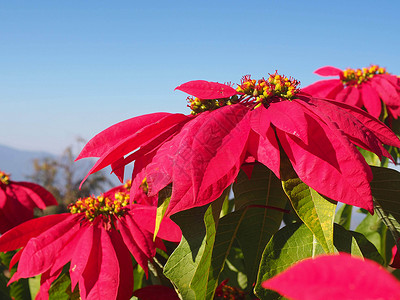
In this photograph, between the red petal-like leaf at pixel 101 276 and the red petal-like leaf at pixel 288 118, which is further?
the red petal-like leaf at pixel 101 276

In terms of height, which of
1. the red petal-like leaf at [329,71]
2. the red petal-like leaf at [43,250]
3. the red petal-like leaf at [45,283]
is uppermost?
the red petal-like leaf at [329,71]

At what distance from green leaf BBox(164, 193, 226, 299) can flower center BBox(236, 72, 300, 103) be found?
0.35 ft

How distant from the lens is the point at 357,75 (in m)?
0.78

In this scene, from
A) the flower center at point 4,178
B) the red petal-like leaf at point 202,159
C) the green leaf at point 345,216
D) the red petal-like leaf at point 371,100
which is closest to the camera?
the red petal-like leaf at point 202,159

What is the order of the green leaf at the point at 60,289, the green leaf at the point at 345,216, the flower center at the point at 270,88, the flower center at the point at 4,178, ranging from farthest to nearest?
the flower center at the point at 4,178
the green leaf at the point at 345,216
the green leaf at the point at 60,289
the flower center at the point at 270,88

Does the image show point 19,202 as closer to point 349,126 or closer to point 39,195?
point 39,195

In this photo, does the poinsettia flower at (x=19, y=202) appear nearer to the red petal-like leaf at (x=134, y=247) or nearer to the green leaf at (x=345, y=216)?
the red petal-like leaf at (x=134, y=247)

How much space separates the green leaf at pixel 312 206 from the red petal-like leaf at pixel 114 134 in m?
0.13

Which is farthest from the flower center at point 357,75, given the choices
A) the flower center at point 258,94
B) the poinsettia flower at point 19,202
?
the poinsettia flower at point 19,202

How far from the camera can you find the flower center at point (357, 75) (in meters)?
0.77

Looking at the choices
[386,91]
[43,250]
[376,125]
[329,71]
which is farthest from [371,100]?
[43,250]

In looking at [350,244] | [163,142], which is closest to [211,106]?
[163,142]

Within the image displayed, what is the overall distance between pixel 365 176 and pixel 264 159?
7 cm

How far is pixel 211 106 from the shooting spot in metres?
0.41
